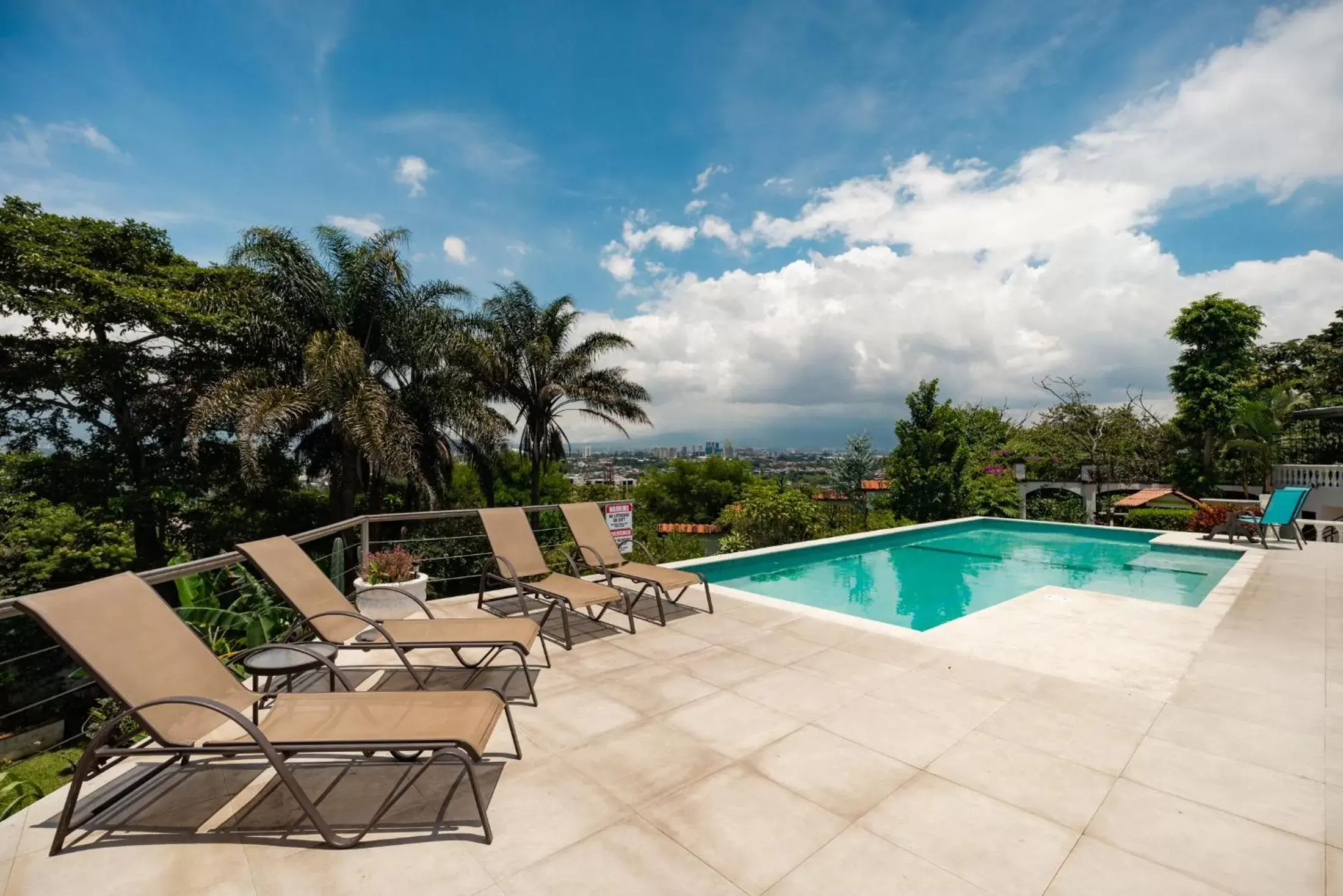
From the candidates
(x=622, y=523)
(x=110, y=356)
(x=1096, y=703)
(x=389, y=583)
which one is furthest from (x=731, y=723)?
(x=110, y=356)

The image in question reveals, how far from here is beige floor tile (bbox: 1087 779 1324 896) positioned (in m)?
2.31

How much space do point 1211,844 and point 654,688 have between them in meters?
2.88

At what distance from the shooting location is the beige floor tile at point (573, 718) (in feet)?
11.4

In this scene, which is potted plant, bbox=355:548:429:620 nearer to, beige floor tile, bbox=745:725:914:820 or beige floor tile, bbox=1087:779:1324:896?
beige floor tile, bbox=745:725:914:820

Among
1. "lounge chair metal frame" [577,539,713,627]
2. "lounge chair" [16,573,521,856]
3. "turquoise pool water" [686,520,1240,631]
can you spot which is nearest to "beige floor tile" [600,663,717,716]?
"lounge chair metal frame" [577,539,713,627]

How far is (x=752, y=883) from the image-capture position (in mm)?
2285

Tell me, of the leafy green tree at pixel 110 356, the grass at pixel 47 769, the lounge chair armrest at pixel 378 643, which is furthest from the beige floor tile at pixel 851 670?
the leafy green tree at pixel 110 356

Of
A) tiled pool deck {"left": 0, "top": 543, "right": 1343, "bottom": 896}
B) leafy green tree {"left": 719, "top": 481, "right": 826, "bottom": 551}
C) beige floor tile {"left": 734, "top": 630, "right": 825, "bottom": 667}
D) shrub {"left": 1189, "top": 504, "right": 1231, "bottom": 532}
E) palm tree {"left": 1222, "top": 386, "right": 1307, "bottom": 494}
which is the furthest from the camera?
palm tree {"left": 1222, "top": 386, "right": 1307, "bottom": 494}

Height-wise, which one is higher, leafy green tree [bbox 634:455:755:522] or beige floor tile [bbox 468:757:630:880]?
beige floor tile [bbox 468:757:630:880]

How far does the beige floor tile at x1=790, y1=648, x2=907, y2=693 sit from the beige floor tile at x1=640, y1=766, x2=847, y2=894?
1.50 m

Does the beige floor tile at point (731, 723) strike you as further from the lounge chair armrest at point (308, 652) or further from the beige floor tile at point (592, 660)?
the lounge chair armrest at point (308, 652)

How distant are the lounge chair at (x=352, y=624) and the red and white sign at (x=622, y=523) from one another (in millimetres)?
3496

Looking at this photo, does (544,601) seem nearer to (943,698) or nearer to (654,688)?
(654,688)

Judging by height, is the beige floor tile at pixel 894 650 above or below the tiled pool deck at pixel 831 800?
below
